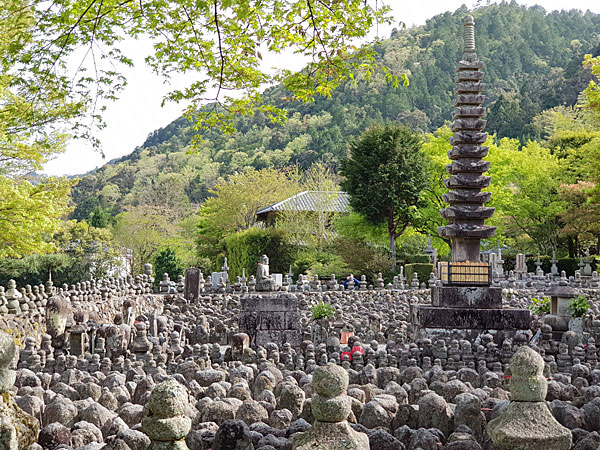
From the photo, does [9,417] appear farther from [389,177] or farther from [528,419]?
[389,177]

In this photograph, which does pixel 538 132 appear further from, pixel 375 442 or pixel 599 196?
pixel 375 442

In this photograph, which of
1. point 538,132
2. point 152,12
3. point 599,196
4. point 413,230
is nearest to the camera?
point 152,12

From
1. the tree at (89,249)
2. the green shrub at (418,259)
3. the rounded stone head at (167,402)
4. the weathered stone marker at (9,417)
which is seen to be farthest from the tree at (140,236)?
the rounded stone head at (167,402)

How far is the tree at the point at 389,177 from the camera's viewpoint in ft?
117

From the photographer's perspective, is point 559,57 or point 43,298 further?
point 559,57

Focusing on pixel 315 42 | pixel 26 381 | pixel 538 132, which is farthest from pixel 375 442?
pixel 538 132

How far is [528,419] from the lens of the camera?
12.8 feet

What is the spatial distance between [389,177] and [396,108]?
207 feet

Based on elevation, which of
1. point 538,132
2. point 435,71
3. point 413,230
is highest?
point 435,71

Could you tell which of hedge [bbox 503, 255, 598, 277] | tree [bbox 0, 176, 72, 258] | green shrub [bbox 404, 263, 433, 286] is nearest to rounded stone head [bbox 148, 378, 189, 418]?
tree [bbox 0, 176, 72, 258]

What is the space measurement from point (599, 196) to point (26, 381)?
2632cm

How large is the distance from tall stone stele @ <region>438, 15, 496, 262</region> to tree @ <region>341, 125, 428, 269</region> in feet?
67.8

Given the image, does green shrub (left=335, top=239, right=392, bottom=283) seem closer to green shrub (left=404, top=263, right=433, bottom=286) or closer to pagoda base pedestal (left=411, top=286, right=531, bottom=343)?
green shrub (left=404, top=263, right=433, bottom=286)

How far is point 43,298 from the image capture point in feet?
54.8
